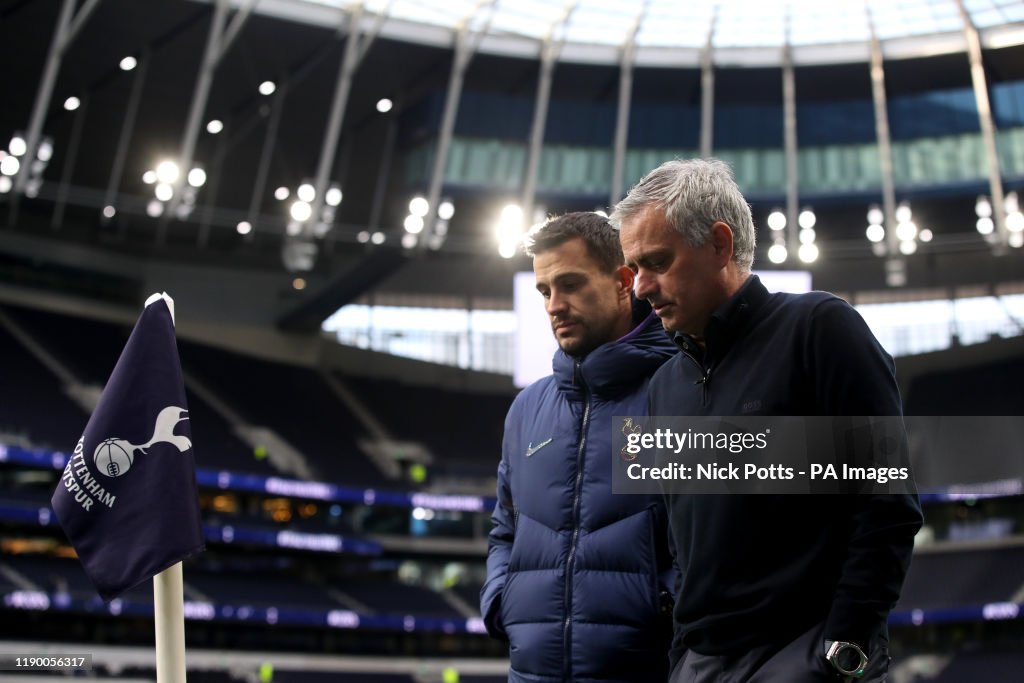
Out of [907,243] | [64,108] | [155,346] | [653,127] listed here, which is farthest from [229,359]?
[155,346]

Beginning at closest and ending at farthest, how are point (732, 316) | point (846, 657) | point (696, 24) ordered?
point (846, 657), point (732, 316), point (696, 24)

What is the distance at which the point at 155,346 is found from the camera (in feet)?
9.39

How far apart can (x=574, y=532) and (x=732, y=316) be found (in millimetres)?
791

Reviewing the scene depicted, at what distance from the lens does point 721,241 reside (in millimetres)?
2486

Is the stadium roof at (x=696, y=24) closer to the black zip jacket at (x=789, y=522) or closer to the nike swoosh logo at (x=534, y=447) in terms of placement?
the nike swoosh logo at (x=534, y=447)

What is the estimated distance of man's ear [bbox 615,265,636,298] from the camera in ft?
10.3

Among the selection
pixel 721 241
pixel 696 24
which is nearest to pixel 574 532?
pixel 721 241

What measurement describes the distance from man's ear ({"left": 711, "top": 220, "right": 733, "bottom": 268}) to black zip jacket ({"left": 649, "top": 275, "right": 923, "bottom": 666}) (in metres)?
0.10

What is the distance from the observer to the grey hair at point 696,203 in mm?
2457

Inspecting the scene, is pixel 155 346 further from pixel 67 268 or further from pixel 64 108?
pixel 67 268

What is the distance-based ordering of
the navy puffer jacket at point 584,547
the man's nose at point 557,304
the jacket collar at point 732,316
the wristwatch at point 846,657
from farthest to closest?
the man's nose at point 557,304
the navy puffer jacket at point 584,547
the jacket collar at point 732,316
the wristwatch at point 846,657

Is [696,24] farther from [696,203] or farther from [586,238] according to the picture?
[696,203]

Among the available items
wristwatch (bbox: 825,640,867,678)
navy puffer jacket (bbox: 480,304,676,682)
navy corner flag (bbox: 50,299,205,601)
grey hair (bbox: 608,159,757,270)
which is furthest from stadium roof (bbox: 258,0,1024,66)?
wristwatch (bbox: 825,640,867,678)

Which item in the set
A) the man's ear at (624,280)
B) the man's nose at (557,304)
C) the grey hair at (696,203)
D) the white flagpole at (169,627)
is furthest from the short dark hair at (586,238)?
the white flagpole at (169,627)
